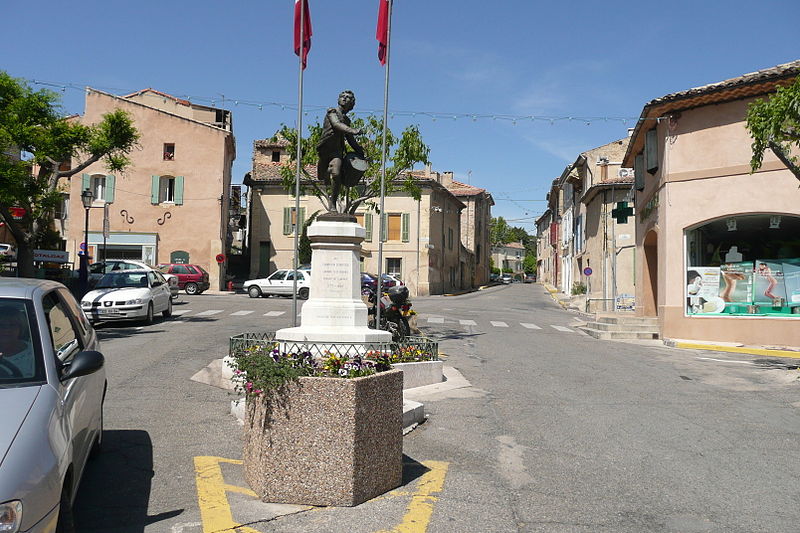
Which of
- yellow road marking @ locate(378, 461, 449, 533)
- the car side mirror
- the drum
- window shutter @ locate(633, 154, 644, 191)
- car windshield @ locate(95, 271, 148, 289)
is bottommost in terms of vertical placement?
yellow road marking @ locate(378, 461, 449, 533)

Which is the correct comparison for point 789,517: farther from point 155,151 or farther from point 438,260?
point 438,260

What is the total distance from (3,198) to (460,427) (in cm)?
1525

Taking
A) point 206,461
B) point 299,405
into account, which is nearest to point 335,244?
point 206,461

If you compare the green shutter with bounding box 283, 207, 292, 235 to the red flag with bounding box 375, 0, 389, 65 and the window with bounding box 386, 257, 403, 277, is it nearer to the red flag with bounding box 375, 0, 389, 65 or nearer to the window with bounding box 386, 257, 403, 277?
the window with bounding box 386, 257, 403, 277

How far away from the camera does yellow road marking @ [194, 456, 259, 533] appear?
4133 millimetres

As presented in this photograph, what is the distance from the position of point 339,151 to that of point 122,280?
34.2 feet

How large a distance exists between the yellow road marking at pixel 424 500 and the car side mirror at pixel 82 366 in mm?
1929

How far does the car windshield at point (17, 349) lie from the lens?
3.57 m

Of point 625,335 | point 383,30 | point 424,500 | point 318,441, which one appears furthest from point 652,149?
point 318,441

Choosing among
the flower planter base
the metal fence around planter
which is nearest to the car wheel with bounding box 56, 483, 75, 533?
the flower planter base

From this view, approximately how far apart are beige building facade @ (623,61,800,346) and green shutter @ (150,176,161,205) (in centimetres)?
2731

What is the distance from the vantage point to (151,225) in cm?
3716

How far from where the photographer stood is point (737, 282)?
1661 cm

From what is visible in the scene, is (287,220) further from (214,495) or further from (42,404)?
(42,404)
